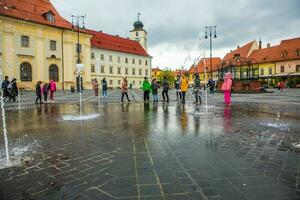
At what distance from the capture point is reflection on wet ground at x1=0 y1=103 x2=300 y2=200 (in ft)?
10.8

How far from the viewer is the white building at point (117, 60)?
241ft

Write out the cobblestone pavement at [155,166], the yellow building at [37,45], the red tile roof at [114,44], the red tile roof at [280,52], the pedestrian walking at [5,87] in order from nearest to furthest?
the cobblestone pavement at [155,166] → the pedestrian walking at [5,87] → the yellow building at [37,45] → the red tile roof at [280,52] → the red tile roof at [114,44]

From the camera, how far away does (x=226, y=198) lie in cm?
308

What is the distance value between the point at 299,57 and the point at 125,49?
1934 inches

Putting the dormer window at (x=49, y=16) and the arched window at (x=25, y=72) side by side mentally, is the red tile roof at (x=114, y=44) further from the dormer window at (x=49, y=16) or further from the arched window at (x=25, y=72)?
the arched window at (x=25, y=72)

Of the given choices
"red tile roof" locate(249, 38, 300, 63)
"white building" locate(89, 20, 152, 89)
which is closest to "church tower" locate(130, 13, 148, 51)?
"white building" locate(89, 20, 152, 89)

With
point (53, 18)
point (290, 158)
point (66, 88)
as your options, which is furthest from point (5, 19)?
point (290, 158)

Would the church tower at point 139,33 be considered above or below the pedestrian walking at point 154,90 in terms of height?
above

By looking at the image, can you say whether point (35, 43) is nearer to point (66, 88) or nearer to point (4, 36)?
point (4, 36)

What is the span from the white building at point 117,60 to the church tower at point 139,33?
1.75 m

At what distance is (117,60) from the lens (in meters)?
80.5

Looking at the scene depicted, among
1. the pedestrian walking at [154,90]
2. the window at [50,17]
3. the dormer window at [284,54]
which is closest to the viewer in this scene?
the pedestrian walking at [154,90]

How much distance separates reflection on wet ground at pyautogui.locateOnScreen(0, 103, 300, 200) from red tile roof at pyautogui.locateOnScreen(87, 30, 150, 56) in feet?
226

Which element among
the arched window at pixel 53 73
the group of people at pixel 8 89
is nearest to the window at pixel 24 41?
the arched window at pixel 53 73
